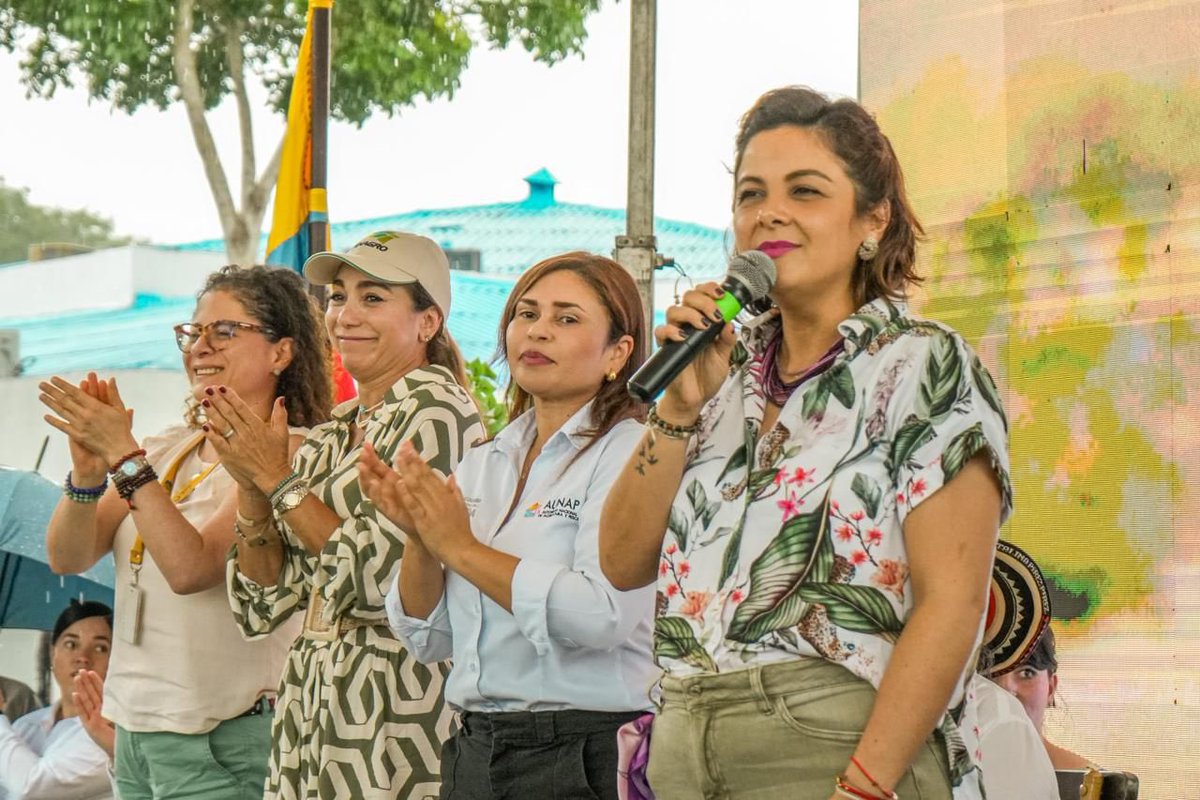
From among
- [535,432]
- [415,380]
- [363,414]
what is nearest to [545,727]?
[535,432]

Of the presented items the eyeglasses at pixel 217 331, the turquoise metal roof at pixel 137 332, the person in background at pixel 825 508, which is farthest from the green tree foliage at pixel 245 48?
the person in background at pixel 825 508

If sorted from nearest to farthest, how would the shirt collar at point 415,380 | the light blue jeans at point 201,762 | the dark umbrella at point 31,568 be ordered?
the shirt collar at point 415,380 → the light blue jeans at point 201,762 → the dark umbrella at point 31,568

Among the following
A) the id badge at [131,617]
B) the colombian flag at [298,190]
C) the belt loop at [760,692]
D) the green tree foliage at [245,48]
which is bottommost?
the id badge at [131,617]

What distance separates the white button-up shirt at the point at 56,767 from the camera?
500 centimetres

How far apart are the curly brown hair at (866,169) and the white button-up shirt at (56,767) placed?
3637mm

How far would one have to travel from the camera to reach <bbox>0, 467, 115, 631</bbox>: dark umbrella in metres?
5.36

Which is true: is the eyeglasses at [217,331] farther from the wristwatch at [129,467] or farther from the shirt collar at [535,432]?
the shirt collar at [535,432]

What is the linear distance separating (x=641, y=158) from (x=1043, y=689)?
2.03 m

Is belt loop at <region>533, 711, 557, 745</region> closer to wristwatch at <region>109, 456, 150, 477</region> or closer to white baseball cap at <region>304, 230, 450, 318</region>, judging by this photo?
white baseball cap at <region>304, 230, 450, 318</region>

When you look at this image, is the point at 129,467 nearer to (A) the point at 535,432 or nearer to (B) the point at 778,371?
(A) the point at 535,432

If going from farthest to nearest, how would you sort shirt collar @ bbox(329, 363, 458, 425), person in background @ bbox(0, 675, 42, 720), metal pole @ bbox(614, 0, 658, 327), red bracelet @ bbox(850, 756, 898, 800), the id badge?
person in background @ bbox(0, 675, 42, 720) < metal pole @ bbox(614, 0, 658, 327) < the id badge < shirt collar @ bbox(329, 363, 458, 425) < red bracelet @ bbox(850, 756, 898, 800)

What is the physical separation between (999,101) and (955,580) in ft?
4.70

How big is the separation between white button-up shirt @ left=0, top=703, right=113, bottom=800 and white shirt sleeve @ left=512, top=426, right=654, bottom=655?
9.57 feet

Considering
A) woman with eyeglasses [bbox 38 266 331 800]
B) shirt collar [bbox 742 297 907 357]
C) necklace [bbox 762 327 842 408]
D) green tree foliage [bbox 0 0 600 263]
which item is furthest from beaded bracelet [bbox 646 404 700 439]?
green tree foliage [bbox 0 0 600 263]
